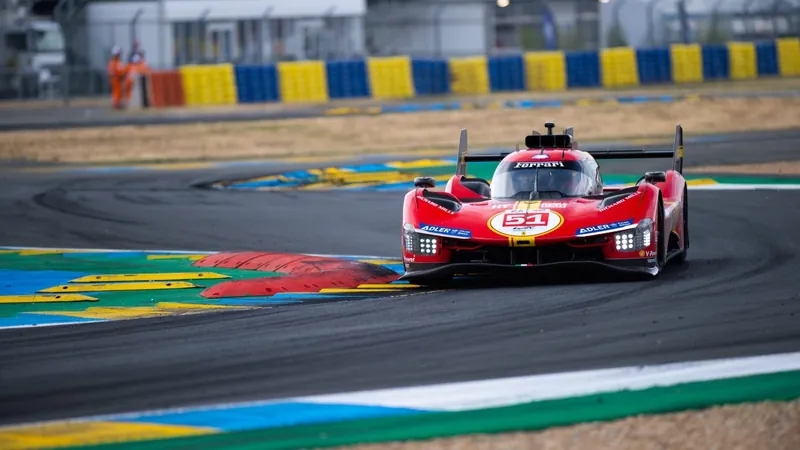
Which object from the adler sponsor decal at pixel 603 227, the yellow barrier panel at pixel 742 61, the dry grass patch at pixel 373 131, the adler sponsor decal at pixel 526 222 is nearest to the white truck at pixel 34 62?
the dry grass patch at pixel 373 131

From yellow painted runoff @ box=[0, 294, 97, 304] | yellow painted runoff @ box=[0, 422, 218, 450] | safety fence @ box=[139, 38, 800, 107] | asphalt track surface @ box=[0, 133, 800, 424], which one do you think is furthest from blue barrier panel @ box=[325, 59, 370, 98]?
yellow painted runoff @ box=[0, 422, 218, 450]

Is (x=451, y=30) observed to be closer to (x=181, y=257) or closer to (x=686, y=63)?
(x=686, y=63)

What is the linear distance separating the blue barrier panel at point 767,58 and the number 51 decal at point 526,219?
3787 cm

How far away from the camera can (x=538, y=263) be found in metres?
10.8

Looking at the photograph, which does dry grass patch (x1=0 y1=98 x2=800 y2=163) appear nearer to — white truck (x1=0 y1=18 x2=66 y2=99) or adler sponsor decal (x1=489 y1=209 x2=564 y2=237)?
white truck (x1=0 y1=18 x2=66 y2=99)

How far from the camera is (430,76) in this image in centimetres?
4341

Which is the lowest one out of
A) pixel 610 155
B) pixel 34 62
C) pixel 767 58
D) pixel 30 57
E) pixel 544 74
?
pixel 610 155

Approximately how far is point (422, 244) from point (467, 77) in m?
32.7

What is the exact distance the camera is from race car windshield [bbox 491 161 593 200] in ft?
39.5

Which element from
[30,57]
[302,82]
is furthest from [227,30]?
[302,82]

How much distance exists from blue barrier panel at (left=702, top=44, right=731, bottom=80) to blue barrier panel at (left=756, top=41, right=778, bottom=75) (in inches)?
48.6

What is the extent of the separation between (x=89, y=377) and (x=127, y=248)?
720 cm

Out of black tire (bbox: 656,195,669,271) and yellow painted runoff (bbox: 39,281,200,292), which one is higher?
black tire (bbox: 656,195,669,271)

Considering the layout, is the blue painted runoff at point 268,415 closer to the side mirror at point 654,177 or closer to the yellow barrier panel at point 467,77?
the side mirror at point 654,177
